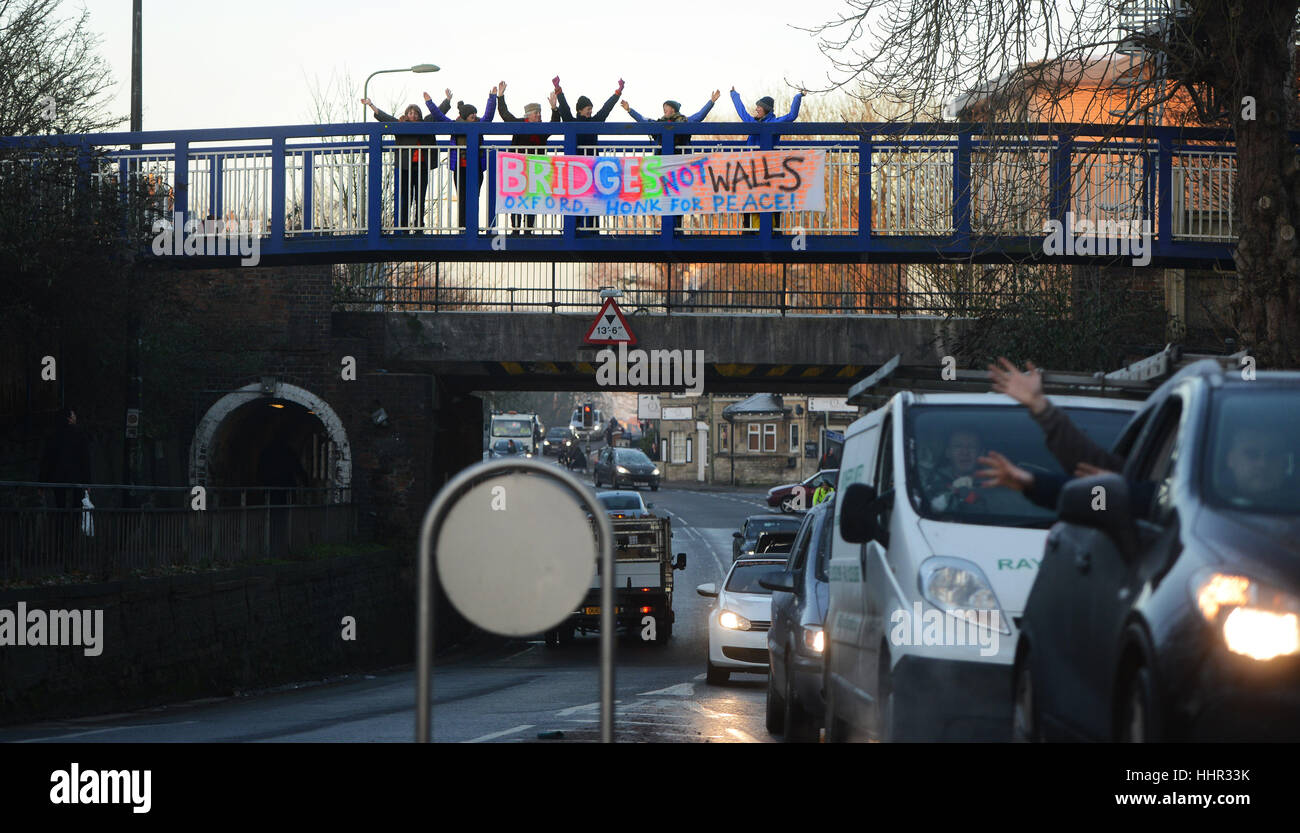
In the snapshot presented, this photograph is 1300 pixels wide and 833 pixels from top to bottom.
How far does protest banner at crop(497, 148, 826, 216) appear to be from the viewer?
77.0 feet

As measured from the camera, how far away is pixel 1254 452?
17.9 feet

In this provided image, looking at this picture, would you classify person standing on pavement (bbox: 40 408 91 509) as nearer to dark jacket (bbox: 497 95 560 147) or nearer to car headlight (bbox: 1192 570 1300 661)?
dark jacket (bbox: 497 95 560 147)

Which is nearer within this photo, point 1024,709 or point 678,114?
point 1024,709

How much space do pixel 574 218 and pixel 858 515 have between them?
1629 cm

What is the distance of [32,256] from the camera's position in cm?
2086

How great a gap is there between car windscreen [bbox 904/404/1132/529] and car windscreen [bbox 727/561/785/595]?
443 inches

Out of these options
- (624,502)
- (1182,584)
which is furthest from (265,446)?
(1182,584)

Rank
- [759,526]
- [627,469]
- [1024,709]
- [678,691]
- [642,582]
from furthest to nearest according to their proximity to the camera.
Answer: [627,469], [759,526], [642,582], [678,691], [1024,709]

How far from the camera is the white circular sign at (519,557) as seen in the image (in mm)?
4926

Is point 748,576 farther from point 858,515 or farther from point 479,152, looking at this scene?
point 858,515
